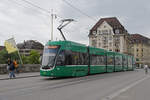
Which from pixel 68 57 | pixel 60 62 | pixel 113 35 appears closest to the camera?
pixel 60 62

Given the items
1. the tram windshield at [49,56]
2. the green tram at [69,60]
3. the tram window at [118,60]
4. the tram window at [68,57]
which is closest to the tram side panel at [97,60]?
the green tram at [69,60]

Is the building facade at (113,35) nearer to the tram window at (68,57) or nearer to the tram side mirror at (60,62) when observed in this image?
the tram window at (68,57)

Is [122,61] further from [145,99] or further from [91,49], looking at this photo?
[145,99]

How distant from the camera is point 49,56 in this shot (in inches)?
703

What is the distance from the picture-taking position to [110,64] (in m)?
31.5

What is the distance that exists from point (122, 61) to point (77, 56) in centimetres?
1955

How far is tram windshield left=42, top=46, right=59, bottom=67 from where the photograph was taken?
17.7m

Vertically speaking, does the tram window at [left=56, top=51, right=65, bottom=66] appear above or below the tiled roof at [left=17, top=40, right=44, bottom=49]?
below

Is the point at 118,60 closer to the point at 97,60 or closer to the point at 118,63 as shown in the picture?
the point at 118,63

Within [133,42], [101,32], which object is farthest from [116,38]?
[133,42]

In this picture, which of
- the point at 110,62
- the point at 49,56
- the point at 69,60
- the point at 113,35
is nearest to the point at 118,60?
the point at 110,62

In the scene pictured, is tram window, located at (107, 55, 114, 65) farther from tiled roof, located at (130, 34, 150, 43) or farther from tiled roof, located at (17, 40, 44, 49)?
tiled roof, located at (17, 40, 44, 49)

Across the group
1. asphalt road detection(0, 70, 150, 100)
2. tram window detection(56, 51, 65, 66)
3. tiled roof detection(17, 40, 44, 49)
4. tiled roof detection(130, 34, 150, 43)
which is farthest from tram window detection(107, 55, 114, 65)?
tiled roof detection(17, 40, 44, 49)

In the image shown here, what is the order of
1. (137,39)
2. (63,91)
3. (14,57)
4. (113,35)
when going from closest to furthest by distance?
(63,91) < (14,57) < (113,35) < (137,39)
